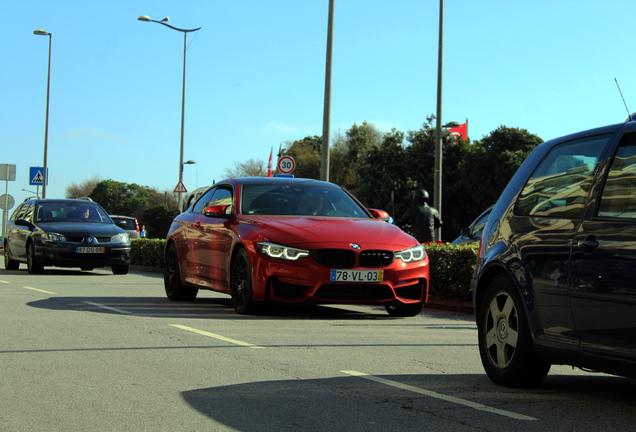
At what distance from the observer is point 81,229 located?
65.0 ft

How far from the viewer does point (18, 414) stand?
16.4 feet

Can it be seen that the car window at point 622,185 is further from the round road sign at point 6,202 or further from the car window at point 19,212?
the round road sign at point 6,202

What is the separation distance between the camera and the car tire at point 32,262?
19.8 meters

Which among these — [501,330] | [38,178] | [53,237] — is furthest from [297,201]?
[38,178]

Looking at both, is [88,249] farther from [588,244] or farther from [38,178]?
[38,178]

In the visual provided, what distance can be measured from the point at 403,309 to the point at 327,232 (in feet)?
4.76

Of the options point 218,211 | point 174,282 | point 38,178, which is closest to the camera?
point 218,211

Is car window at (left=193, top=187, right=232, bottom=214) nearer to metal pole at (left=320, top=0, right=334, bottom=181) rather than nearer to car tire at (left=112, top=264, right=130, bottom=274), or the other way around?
metal pole at (left=320, top=0, right=334, bottom=181)

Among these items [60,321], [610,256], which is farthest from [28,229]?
[610,256]

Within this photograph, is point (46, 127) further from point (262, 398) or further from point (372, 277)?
point (262, 398)

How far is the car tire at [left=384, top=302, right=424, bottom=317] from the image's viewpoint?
10.5 m

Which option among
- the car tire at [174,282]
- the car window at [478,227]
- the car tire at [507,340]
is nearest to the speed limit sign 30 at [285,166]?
the car window at [478,227]

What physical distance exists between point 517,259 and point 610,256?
944 millimetres

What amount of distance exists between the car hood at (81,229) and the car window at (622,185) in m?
15.9
